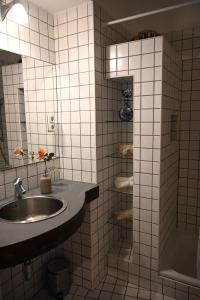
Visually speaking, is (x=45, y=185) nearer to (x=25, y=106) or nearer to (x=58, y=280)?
(x=25, y=106)

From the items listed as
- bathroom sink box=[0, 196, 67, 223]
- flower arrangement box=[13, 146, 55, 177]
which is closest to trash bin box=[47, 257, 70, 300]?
bathroom sink box=[0, 196, 67, 223]

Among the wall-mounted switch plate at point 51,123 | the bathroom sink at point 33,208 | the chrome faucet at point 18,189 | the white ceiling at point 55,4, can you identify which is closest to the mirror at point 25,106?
the wall-mounted switch plate at point 51,123

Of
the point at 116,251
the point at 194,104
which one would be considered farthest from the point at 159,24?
the point at 116,251

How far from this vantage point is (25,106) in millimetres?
1638

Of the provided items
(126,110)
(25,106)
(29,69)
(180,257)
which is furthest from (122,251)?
(29,69)

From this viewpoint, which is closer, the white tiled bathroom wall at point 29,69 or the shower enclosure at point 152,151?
the white tiled bathroom wall at point 29,69

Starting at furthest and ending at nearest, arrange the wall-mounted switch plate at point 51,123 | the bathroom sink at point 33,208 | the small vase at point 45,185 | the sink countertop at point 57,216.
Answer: the wall-mounted switch plate at point 51,123 → the small vase at point 45,185 → the bathroom sink at point 33,208 → the sink countertop at point 57,216

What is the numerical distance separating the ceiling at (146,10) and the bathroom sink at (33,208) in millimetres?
1360

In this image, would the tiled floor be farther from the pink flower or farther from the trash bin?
the pink flower

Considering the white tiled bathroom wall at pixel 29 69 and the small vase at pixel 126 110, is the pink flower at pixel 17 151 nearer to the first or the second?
the white tiled bathroom wall at pixel 29 69

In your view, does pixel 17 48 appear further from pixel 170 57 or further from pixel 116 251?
pixel 116 251

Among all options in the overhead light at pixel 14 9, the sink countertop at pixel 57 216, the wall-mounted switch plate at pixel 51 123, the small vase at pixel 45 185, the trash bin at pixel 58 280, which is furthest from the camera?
the wall-mounted switch plate at pixel 51 123

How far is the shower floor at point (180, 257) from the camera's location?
5.58ft

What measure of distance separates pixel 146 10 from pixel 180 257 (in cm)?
→ 219
